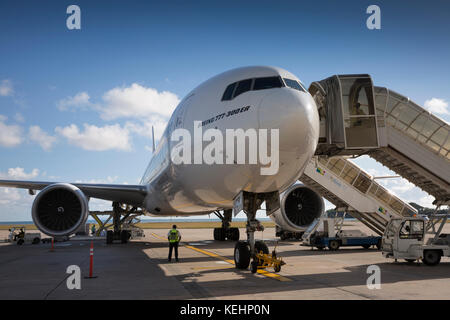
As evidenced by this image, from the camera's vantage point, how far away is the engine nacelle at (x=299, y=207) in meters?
17.3

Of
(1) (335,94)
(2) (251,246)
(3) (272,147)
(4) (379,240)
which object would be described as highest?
(1) (335,94)

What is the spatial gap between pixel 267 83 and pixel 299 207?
1046 cm

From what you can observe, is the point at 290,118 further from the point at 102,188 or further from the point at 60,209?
the point at 102,188

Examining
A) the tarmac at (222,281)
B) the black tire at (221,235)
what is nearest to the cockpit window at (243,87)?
the tarmac at (222,281)

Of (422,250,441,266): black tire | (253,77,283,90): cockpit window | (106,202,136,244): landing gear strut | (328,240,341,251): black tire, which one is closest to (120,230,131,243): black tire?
(106,202,136,244): landing gear strut

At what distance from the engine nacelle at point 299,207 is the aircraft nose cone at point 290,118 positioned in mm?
9833

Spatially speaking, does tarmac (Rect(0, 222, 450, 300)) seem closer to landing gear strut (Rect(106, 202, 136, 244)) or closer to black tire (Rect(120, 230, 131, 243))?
landing gear strut (Rect(106, 202, 136, 244))

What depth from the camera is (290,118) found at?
7.33 metres

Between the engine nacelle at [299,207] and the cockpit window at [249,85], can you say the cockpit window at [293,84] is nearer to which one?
the cockpit window at [249,85]

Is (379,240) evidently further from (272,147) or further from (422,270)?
(272,147)

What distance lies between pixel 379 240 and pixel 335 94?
28.4ft
